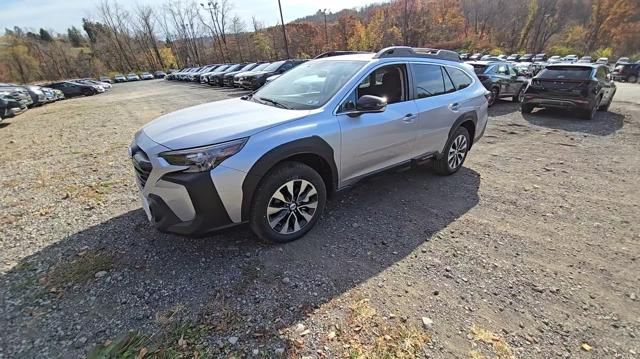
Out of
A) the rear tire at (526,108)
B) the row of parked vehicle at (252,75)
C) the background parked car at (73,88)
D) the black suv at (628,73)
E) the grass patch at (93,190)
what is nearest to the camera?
the grass patch at (93,190)

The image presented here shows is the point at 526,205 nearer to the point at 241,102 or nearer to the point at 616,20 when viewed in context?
the point at 241,102

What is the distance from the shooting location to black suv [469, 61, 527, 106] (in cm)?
1093

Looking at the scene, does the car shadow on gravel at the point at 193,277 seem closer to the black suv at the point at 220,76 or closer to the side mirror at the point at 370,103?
the side mirror at the point at 370,103

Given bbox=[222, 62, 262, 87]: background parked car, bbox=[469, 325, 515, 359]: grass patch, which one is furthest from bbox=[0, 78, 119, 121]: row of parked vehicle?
bbox=[469, 325, 515, 359]: grass patch

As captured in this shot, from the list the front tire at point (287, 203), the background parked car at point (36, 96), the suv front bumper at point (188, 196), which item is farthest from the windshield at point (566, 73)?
the background parked car at point (36, 96)

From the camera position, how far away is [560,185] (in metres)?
4.39

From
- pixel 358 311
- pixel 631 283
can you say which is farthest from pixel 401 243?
pixel 631 283

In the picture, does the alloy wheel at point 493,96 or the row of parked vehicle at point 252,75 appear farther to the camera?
the row of parked vehicle at point 252,75

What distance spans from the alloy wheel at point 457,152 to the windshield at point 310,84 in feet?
6.34

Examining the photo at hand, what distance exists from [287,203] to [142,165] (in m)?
1.25

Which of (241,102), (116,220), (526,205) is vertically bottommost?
(526,205)

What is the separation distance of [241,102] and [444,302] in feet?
9.31

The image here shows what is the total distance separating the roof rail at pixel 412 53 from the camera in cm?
367

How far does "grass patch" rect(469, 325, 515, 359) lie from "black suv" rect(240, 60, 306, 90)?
16.4m
